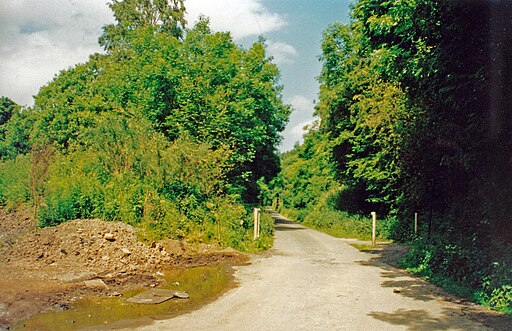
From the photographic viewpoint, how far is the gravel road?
816 cm

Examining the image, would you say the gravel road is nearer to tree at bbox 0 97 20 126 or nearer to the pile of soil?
the pile of soil

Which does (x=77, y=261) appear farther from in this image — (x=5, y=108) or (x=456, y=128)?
(x=5, y=108)

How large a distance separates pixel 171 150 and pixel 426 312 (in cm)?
1328

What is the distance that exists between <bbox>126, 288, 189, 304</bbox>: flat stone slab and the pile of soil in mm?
763

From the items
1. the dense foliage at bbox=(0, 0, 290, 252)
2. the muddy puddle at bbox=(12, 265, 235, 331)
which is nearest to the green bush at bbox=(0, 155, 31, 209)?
the dense foliage at bbox=(0, 0, 290, 252)

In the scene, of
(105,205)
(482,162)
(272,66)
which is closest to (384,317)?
(482,162)

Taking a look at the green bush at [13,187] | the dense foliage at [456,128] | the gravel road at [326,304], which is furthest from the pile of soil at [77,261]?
the green bush at [13,187]

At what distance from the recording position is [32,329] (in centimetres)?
780

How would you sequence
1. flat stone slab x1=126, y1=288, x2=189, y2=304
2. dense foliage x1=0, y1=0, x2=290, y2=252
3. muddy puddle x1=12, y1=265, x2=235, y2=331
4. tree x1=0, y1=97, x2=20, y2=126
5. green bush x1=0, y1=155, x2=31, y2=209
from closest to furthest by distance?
muddy puddle x1=12, y1=265, x2=235, y2=331, flat stone slab x1=126, y1=288, x2=189, y2=304, dense foliage x1=0, y1=0, x2=290, y2=252, green bush x1=0, y1=155, x2=31, y2=209, tree x1=0, y1=97, x2=20, y2=126

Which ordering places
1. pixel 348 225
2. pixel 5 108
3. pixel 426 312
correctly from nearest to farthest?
pixel 426 312 → pixel 348 225 → pixel 5 108

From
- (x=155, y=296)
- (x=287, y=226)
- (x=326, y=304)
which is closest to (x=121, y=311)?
(x=155, y=296)

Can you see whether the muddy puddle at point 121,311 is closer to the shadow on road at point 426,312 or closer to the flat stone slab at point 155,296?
the flat stone slab at point 155,296

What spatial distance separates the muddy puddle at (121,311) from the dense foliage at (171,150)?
6.13 meters

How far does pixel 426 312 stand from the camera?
909 cm
